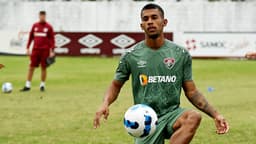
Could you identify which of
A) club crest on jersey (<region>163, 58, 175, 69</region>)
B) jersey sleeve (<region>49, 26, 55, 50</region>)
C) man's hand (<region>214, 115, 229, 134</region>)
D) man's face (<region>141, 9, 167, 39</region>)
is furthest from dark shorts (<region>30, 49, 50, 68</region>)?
man's hand (<region>214, 115, 229, 134</region>)

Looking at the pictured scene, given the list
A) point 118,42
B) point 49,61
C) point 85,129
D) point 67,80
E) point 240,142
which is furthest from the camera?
point 118,42

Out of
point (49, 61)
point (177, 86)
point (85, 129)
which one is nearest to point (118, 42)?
point (49, 61)

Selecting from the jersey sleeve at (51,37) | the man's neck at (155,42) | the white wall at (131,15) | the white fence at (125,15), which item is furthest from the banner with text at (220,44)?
the man's neck at (155,42)

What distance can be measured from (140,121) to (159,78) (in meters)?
0.73

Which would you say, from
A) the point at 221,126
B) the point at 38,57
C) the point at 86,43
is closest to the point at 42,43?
the point at 38,57

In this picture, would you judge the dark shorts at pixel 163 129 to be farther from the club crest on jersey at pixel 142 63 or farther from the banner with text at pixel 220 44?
the banner with text at pixel 220 44

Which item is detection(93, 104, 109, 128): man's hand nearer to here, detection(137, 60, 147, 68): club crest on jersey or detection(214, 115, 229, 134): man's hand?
detection(137, 60, 147, 68): club crest on jersey

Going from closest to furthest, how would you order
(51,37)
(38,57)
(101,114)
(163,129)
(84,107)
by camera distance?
(101,114) → (163,129) → (84,107) → (51,37) → (38,57)

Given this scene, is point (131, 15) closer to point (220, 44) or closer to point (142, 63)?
point (220, 44)

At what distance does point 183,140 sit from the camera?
23.7ft

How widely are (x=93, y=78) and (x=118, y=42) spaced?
1370cm

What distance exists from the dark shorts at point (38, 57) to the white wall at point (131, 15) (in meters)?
23.5

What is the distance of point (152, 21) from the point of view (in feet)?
24.2

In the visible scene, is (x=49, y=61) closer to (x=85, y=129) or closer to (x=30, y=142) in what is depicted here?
(x=85, y=129)
